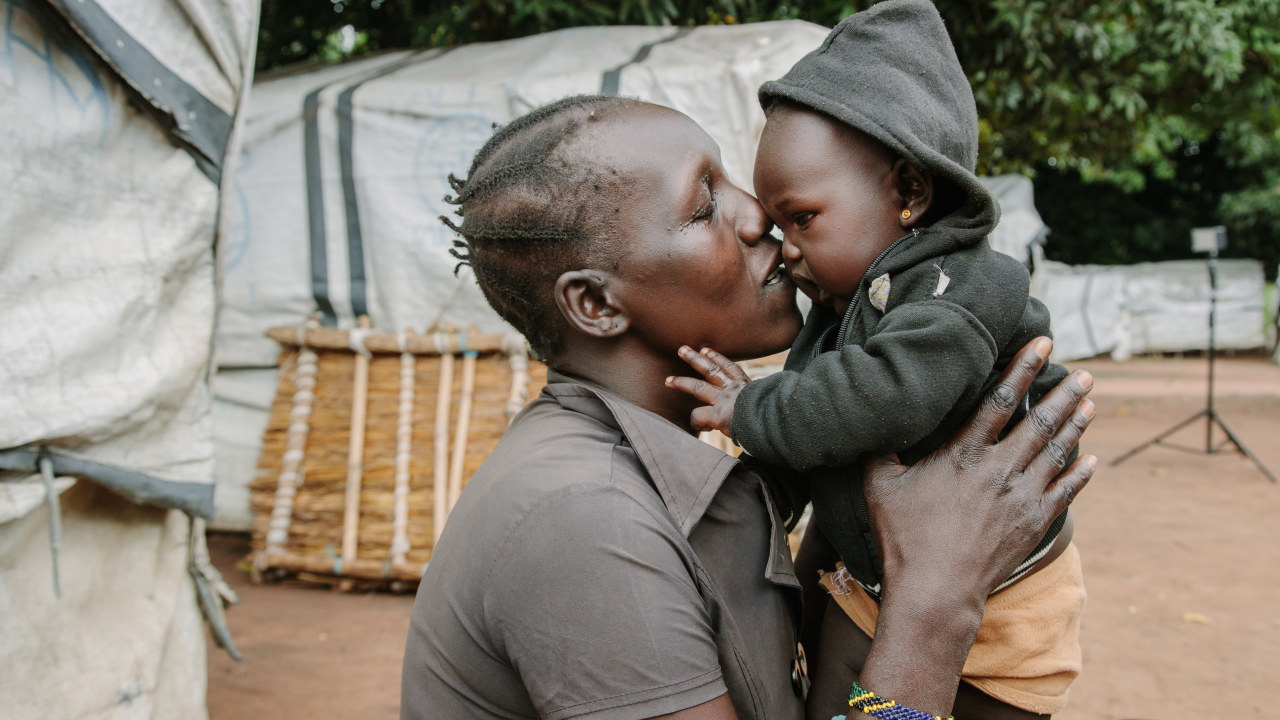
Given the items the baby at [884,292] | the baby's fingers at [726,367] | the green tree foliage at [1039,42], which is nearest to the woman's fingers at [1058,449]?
Answer: the baby at [884,292]

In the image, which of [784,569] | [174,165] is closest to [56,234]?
[174,165]

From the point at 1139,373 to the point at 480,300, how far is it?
15134 millimetres

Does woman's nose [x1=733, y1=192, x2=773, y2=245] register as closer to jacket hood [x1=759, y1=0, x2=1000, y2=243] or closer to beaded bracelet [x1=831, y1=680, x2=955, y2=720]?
jacket hood [x1=759, y1=0, x2=1000, y2=243]

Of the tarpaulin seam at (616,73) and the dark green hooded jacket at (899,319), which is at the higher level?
the dark green hooded jacket at (899,319)

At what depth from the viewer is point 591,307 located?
1696mm

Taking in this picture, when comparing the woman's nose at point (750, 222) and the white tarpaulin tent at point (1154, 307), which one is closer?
the woman's nose at point (750, 222)

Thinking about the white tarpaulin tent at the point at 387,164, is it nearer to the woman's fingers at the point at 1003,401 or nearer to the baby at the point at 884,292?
the baby at the point at 884,292

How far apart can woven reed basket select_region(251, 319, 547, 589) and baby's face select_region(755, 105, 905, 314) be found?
137 inches

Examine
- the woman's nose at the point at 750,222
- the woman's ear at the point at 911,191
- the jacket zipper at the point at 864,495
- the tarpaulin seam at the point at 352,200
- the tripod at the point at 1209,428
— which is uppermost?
the woman's ear at the point at 911,191

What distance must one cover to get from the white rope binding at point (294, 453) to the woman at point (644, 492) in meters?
3.88

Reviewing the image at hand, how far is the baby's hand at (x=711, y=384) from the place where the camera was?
1712 mm

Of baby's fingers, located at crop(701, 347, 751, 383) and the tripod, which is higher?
baby's fingers, located at crop(701, 347, 751, 383)

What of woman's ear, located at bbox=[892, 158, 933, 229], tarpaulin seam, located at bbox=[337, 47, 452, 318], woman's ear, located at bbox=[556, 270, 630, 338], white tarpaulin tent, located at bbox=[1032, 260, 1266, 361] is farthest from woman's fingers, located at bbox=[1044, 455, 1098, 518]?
white tarpaulin tent, located at bbox=[1032, 260, 1266, 361]

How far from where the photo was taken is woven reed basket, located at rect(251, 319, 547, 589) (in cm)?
524
